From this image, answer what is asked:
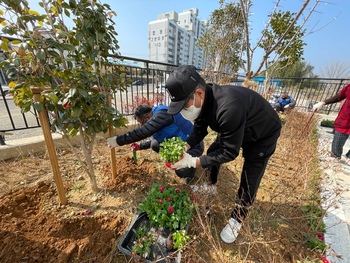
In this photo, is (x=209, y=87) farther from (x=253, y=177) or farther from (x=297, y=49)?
(x=297, y=49)

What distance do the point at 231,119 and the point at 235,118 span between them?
0.10 ft

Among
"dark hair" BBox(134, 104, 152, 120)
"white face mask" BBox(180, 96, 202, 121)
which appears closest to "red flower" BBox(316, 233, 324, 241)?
"white face mask" BBox(180, 96, 202, 121)

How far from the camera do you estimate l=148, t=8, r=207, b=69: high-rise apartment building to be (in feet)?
174

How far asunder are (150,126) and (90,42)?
0.97m

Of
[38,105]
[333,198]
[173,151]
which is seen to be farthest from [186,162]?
[333,198]

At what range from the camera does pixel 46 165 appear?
2.42 m

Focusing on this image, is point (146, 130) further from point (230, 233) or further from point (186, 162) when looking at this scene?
point (230, 233)

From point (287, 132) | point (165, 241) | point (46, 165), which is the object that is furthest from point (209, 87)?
point (287, 132)

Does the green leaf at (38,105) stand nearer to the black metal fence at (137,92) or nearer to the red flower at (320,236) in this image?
the black metal fence at (137,92)

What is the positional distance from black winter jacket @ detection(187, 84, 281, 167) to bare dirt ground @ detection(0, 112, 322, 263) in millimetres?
611

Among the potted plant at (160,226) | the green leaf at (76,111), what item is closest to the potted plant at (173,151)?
the potted plant at (160,226)

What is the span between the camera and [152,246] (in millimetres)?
1465

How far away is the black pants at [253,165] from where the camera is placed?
154 centimetres

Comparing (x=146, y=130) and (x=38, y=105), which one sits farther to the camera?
(x=146, y=130)
